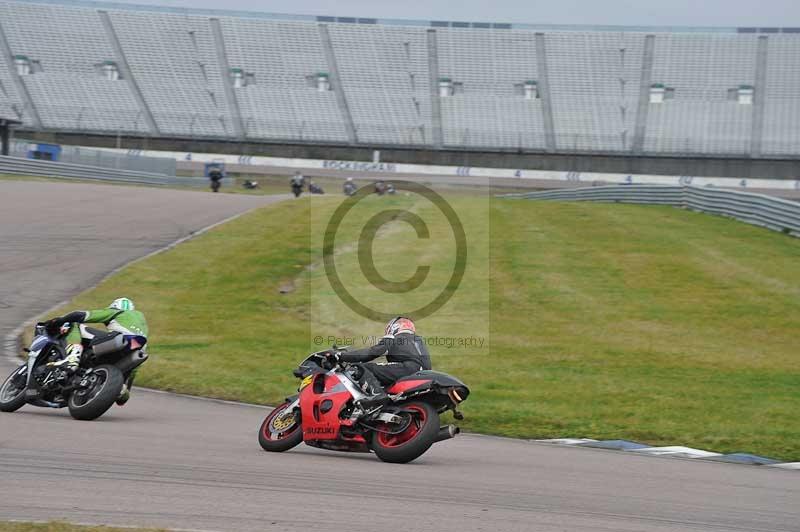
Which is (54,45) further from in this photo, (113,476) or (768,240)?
(113,476)

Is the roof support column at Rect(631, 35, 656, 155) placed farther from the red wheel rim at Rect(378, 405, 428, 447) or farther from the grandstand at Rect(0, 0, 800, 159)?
the red wheel rim at Rect(378, 405, 428, 447)

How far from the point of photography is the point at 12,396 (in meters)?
11.1

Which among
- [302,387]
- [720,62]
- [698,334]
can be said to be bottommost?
[698,334]

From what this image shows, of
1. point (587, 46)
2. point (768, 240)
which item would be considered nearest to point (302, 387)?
point (768, 240)

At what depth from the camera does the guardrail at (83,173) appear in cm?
4691

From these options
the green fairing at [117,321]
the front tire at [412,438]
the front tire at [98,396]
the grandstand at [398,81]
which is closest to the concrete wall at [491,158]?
the grandstand at [398,81]

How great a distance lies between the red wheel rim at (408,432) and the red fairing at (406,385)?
6.9 inches

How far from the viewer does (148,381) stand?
14773 millimetres

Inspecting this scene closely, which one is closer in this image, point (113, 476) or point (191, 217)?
point (113, 476)

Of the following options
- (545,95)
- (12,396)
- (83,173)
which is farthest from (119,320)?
(545,95)

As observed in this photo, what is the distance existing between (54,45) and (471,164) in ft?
98.8

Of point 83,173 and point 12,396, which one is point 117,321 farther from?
point 83,173

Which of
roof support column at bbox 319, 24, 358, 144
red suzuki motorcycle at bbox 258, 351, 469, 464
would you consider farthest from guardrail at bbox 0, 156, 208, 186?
red suzuki motorcycle at bbox 258, 351, 469, 464

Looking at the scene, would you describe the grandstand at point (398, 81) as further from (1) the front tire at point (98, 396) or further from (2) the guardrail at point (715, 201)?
(1) the front tire at point (98, 396)
